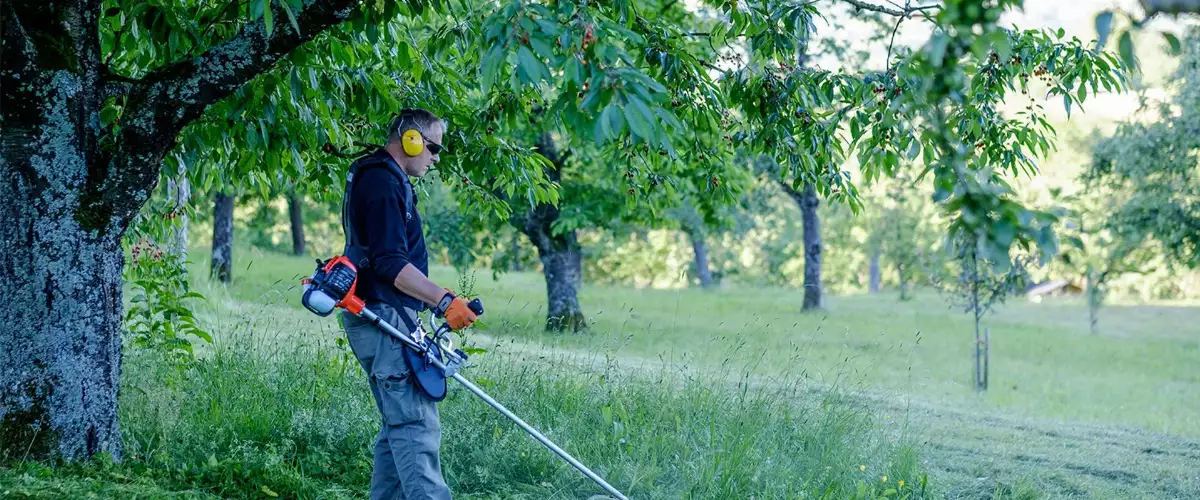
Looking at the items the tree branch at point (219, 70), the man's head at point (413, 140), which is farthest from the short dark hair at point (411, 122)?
the tree branch at point (219, 70)

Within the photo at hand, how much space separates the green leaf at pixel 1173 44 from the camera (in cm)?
211

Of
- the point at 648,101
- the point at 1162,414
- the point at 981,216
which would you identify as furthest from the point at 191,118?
the point at 1162,414

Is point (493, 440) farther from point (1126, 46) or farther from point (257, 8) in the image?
point (1126, 46)

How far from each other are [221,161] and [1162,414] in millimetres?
14592

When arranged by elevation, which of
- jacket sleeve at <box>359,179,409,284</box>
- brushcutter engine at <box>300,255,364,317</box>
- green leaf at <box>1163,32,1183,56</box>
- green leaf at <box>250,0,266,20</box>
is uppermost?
green leaf at <box>250,0,266,20</box>

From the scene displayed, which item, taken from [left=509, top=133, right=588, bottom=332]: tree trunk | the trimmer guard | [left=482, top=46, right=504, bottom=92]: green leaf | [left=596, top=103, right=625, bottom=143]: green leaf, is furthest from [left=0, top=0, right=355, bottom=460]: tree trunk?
[left=509, top=133, right=588, bottom=332]: tree trunk

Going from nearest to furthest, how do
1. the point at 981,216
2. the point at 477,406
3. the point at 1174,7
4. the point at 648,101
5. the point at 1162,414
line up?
1. the point at 1174,7
2. the point at 981,216
3. the point at 648,101
4. the point at 477,406
5. the point at 1162,414

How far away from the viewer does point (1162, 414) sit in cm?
1564

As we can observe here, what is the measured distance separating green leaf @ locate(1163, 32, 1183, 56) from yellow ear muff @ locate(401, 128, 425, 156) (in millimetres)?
2894

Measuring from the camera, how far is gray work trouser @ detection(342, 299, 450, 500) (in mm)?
4289

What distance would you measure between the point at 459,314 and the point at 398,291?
38cm

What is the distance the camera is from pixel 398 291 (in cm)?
436

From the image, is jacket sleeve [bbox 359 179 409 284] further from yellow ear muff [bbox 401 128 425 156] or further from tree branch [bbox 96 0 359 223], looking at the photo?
tree branch [bbox 96 0 359 223]

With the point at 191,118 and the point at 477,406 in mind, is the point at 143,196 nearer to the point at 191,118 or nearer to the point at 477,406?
the point at 191,118
